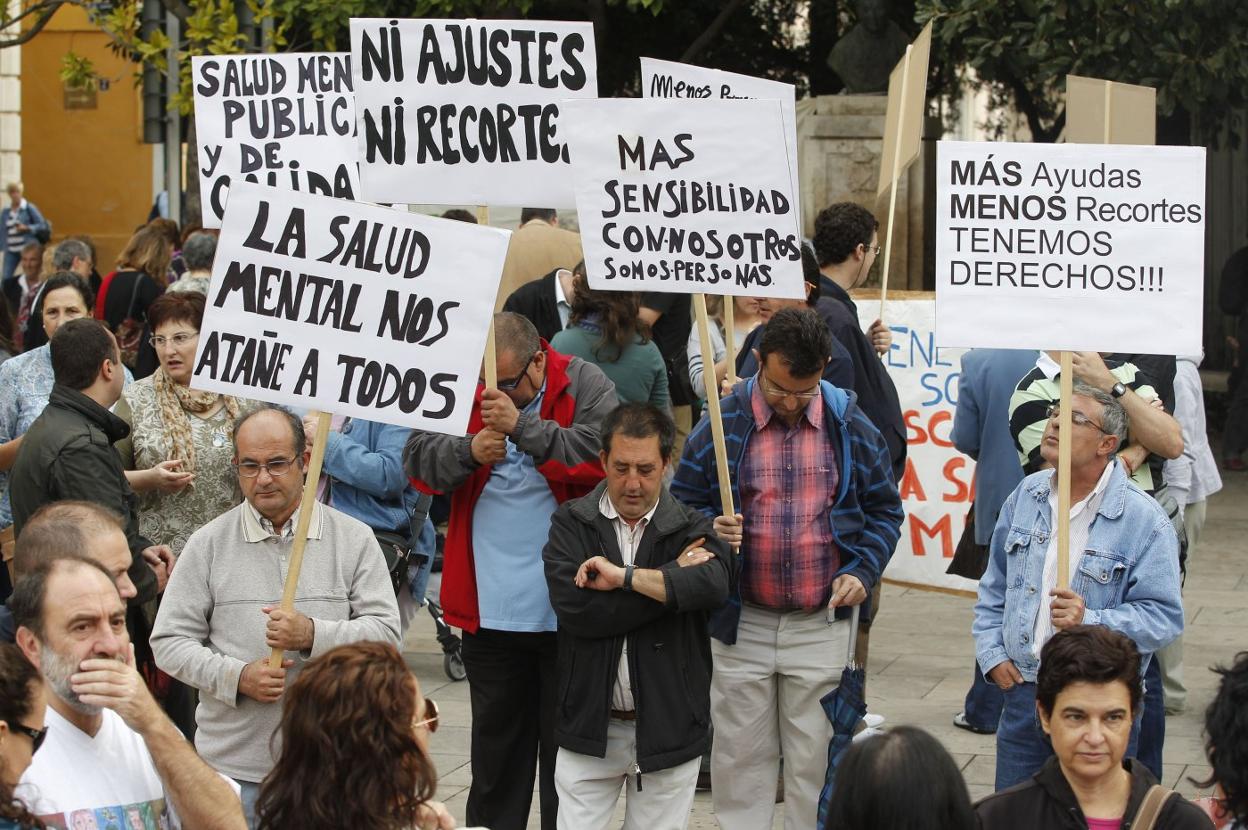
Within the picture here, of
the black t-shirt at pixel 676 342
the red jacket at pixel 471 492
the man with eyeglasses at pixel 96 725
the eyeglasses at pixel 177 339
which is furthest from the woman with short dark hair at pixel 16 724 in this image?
the black t-shirt at pixel 676 342

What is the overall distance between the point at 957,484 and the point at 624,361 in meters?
2.28

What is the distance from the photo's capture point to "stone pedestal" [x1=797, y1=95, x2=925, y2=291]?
48.0 ft

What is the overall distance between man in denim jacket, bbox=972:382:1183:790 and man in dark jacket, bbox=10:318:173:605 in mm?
2708

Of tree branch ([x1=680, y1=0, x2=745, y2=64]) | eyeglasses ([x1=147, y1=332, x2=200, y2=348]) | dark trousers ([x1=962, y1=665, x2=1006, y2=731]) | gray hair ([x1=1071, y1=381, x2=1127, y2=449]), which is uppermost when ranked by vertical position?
tree branch ([x1=680, y1=0, x2=745, y2=64])

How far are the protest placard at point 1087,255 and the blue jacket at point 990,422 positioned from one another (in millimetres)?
1907

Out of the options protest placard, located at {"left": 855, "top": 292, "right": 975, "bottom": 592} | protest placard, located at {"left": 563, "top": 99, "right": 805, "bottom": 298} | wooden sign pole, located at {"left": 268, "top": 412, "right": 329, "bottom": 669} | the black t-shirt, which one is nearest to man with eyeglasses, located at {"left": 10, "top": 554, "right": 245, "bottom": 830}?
wooden sign pole, located at {"left": 268, "top": 412, "right": 329, "bottom": 669}

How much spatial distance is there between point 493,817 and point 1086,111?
3094 millimetres

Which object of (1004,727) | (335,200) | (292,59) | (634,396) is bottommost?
(1004,727)

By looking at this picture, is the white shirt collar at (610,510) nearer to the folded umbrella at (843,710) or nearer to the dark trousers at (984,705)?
the folded umbrella at (843,710)

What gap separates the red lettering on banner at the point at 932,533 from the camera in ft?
30.6

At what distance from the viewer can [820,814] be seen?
19.8 ft

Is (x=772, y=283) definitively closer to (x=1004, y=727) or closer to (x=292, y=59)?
(x=1004, y=727)

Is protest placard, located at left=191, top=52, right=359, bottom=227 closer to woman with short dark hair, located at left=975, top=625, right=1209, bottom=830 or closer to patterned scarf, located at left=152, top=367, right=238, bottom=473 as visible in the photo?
patterned scarf, located at left=152, top=367, right=238, bottom=473

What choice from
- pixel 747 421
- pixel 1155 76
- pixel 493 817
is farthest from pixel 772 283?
pixel 1155 76
